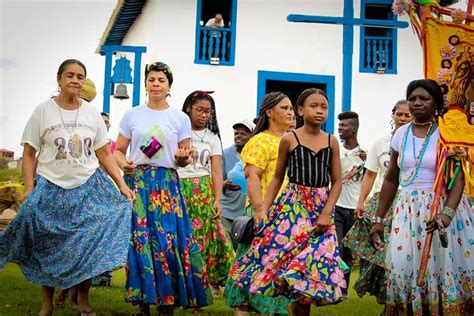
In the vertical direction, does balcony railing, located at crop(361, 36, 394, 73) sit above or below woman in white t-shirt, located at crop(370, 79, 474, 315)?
above

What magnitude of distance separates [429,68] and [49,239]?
322 centimetres

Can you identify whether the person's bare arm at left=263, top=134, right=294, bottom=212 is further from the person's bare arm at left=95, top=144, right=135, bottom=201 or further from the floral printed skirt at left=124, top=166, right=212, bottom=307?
the person's bare arm at left=95, top=144, right=135, bottom=201

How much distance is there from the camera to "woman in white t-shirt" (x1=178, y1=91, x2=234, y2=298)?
748 centimetres

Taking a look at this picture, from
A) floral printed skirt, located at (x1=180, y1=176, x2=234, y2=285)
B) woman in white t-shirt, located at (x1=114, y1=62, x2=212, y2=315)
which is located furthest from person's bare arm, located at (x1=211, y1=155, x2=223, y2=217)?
woman in white t-shirt, located at (x1=114, y1=62, x2=212, y2=315)

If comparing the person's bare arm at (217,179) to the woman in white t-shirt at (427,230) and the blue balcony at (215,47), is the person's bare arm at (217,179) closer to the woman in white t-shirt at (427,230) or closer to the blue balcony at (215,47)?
the woman in white t-shirt at (427,230)

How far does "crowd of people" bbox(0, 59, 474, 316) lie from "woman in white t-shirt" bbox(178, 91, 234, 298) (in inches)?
12.6

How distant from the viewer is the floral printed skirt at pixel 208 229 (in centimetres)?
748

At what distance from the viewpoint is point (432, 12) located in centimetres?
556

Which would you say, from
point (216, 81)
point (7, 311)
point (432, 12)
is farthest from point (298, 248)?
point (216, 81)

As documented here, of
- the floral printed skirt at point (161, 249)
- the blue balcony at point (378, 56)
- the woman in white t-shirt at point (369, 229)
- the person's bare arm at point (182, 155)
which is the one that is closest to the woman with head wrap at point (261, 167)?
the floral printed skirt at point (161, 249)

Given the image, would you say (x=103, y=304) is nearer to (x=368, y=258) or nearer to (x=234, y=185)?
(x=234, y=185)

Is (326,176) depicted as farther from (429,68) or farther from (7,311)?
(7,311)

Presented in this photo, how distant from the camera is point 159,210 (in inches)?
249

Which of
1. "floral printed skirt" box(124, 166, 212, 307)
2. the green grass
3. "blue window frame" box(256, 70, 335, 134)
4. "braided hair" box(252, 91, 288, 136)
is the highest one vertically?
"blue window frame" box(256, 70, 335, 134)
